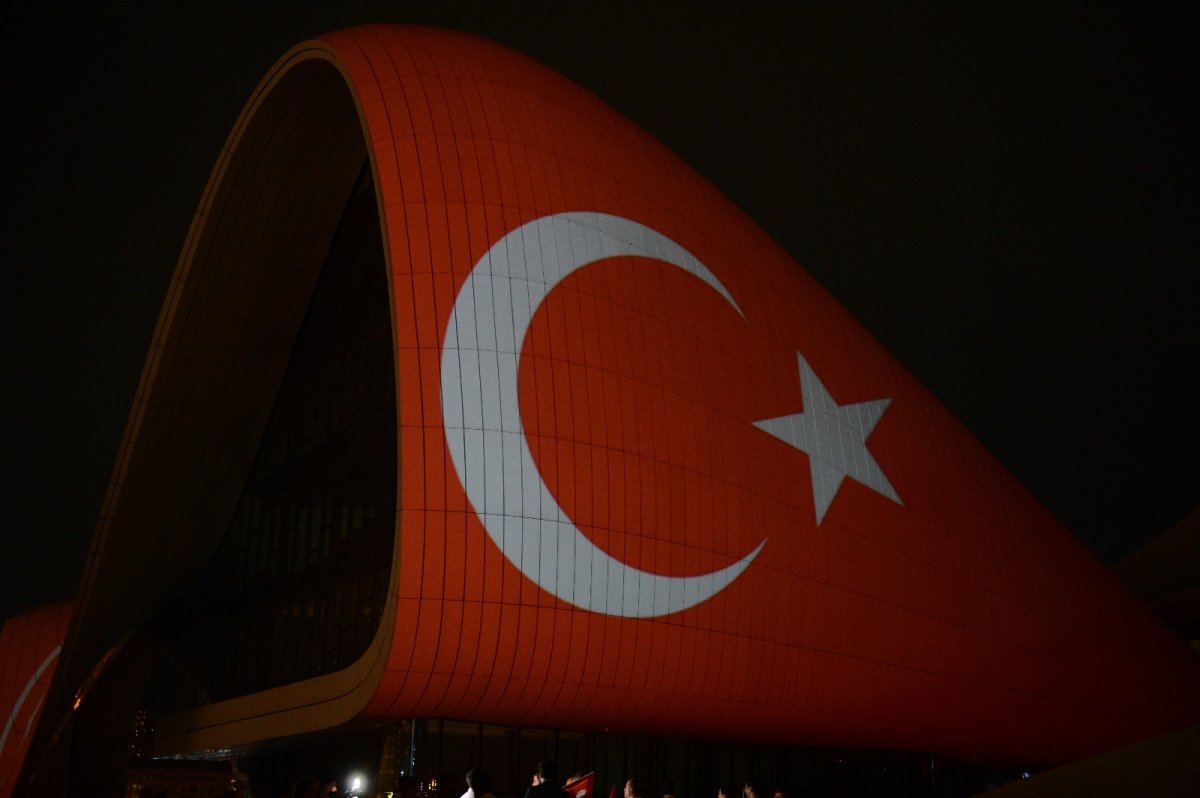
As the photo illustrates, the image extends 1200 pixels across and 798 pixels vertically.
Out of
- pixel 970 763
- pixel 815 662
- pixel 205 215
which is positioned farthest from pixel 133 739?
pixel 970 763

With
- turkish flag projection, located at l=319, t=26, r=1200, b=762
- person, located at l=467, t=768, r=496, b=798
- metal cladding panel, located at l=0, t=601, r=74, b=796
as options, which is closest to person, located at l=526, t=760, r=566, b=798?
person, located at l=467, t=768, r=496, b=798

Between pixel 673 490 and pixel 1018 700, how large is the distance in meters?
13.0

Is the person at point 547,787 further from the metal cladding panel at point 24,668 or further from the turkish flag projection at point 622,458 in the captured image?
the metal cladding panel at point 24,668

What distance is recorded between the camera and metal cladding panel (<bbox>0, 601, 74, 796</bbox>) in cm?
3041

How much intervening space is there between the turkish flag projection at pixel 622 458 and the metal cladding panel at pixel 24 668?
21.2 meters

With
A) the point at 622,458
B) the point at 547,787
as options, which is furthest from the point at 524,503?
the point at 547,787

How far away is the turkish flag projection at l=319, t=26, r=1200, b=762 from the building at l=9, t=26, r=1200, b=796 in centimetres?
6

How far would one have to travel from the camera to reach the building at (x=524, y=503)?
14.9m

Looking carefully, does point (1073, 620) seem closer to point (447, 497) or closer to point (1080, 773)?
point (1080, 773)

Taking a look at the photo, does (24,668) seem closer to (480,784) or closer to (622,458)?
(622,458)

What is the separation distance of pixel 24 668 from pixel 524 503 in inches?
935

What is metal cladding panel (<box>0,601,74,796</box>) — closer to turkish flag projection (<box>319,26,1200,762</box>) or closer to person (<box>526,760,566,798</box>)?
turkish flag projection (<box>319,26,1200,762</box>)

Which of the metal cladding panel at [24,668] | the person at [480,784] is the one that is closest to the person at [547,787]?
the person at [480,784]

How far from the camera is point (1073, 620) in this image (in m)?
27.2
